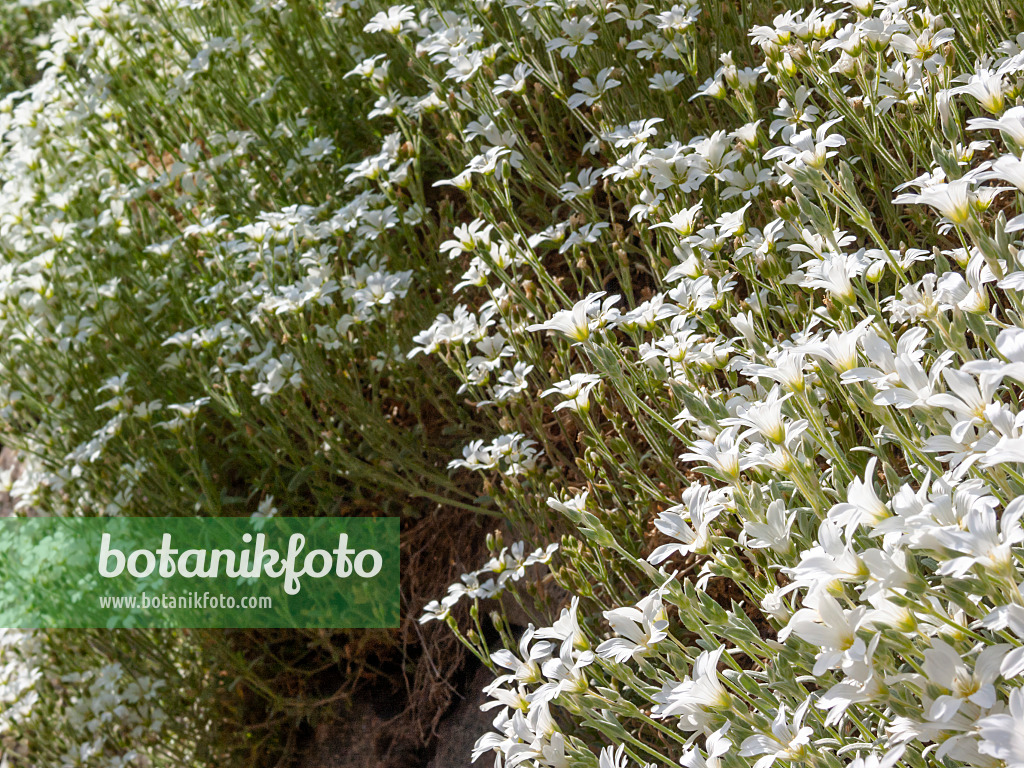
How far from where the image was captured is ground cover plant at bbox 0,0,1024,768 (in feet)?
3.94

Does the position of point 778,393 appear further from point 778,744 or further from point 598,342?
point 598,342

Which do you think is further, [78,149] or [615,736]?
[78,149]

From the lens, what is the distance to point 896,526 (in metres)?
1.04

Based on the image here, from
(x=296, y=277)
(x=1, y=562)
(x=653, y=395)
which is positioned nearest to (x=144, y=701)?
(x=1, y=562)

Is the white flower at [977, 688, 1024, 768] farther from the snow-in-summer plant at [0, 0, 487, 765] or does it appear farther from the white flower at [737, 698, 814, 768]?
the snow-in-summer plant at [0, 0, 487, 765]

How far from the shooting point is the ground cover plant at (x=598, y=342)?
1.20m

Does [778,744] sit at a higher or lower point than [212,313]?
lower

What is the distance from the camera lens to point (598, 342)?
6.95 feet

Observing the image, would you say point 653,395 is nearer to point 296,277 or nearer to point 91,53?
point 296,277

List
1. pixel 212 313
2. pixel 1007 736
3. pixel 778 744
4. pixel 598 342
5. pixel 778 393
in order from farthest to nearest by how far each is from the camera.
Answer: pixel 212 313 < pixel 598 342 < pixel 778 393 < pixel 778 744 < pixel 1007 736

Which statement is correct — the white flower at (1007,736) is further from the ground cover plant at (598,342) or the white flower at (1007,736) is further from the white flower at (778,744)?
the white flower at (778,744)

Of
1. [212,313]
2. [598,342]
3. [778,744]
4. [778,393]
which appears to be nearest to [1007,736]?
[778,744]

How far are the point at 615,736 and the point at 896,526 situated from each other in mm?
631

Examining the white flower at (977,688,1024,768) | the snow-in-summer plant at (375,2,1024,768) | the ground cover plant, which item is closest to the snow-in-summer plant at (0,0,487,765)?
the ground cover plant
